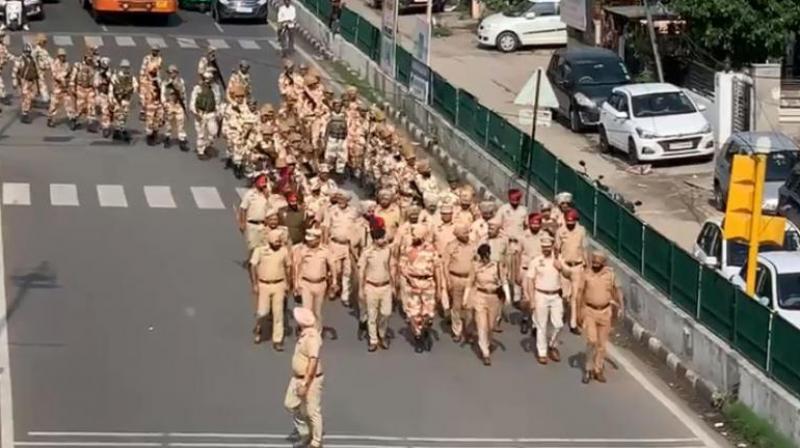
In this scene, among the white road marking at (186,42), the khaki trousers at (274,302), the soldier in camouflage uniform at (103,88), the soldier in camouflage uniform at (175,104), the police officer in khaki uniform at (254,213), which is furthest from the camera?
the white road marking at (186,42)

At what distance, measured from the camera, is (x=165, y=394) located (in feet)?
68.4

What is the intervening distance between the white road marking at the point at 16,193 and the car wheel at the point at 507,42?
20204 millimetres

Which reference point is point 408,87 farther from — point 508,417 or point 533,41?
point 508,417

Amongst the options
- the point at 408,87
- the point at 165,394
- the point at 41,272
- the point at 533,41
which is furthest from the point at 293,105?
the point at 533,41

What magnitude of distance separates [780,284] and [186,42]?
28244mm

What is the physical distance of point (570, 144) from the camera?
38.1 m

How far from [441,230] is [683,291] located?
2929 mm

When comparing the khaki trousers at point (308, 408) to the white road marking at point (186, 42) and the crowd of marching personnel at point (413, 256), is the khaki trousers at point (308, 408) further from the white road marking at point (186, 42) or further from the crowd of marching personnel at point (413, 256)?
the white road marking at point (186, 42)

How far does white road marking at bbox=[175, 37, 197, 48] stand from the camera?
48.2 m

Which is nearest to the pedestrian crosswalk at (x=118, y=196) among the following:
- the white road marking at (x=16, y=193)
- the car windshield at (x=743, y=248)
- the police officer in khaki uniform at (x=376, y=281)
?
the white road marking at (x=16, y=193)

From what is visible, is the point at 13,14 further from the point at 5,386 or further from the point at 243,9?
the point at 5,386

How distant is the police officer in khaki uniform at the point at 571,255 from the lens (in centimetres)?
2319

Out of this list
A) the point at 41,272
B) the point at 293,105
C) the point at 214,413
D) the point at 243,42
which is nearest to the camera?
the point at 214,413

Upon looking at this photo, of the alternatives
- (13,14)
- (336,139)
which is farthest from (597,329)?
(13,14)
